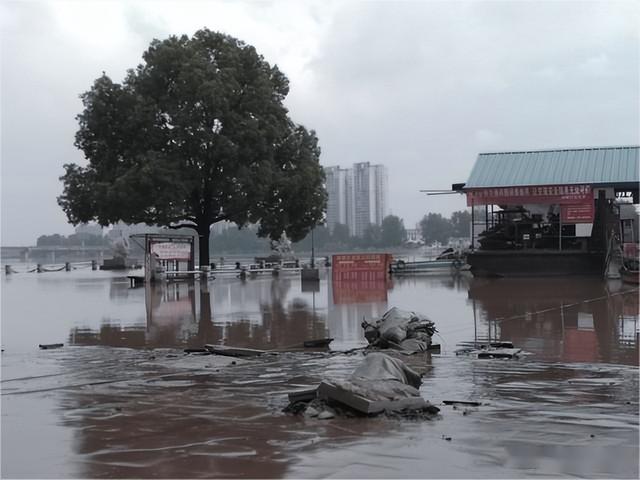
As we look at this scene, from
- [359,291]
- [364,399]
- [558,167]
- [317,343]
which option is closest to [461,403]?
[364,399]

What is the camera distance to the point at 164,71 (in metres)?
39.0

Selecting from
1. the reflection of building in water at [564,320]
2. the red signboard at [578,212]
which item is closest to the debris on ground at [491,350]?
the reflection of building in water at [564,320]

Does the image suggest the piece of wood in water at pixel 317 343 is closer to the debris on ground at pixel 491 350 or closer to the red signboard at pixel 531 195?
the debris on ground at pixel 491 350

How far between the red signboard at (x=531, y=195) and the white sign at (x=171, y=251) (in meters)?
13.2

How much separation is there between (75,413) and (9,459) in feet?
5.37

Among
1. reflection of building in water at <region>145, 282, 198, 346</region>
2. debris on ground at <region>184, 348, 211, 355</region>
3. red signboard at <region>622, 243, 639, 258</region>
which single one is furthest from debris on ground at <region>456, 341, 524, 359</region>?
red signboard at <region>622, 243, 639, 258</region>

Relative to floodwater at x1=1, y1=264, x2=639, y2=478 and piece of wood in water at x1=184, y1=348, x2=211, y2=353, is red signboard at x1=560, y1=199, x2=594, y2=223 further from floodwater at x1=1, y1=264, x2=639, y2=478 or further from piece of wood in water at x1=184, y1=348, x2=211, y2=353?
piece of wood in water at x1=184, y1=348, x2=211, y2=353

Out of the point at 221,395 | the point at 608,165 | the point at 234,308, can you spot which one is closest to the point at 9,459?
the point at 221,395

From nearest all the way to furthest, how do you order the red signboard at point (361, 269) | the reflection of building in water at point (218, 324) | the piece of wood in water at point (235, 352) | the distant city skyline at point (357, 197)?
1. the piece of wood in water at point (235, 352)
2. the reflection of building in water at point (218, 324)
3. the red signboard at point (361, 269)
4. the distant city skyline at point (357, 197)

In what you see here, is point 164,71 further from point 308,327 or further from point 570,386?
point 570,386

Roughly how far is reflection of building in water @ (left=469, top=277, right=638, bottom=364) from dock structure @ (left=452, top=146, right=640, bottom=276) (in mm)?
6571

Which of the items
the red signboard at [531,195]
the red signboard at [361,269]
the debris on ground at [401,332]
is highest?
the red signboard at [531,195]

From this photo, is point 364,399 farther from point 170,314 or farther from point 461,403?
point 170,314

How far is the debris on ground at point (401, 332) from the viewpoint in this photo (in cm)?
1168
